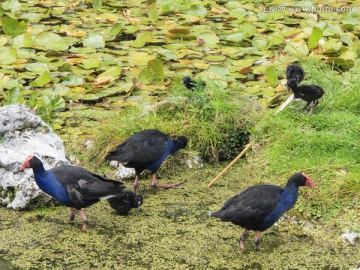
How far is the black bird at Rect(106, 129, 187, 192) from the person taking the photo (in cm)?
661

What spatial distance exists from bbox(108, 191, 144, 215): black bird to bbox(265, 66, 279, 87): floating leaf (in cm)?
284

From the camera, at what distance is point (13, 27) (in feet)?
31.8

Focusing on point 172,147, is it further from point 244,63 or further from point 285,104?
point 244,63

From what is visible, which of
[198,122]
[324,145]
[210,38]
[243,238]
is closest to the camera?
[243,238]

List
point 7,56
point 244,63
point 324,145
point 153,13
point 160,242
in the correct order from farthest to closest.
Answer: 1. point 153,13
2. point 244,63
3. point 7,56
4. point 324,145
5. point 160,242

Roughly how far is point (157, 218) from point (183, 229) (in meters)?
0.30

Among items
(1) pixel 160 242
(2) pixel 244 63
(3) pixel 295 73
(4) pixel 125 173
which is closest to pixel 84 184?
(1) pixel 160 242

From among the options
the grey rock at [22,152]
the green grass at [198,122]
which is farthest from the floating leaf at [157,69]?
the grey rock at [22,152]

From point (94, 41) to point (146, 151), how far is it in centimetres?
340

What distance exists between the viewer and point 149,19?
34.8 ft

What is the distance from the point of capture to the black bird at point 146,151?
21.7ft

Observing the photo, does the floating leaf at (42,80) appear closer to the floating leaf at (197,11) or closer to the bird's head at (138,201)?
the bird's head at (138,201)

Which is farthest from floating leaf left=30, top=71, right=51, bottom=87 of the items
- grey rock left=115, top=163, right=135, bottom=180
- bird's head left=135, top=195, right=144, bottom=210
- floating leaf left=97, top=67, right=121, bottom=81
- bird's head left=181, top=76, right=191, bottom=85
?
bird's head left=135, top=195, right=144, bottom=210

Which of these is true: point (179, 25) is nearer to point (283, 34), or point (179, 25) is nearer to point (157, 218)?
point (283, 34)
